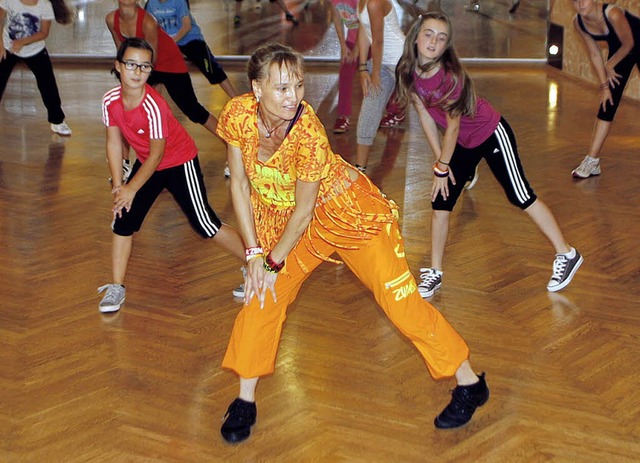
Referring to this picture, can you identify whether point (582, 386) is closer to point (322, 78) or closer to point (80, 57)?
point (322, 78)

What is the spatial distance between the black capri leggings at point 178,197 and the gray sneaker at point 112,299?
10.7 inches

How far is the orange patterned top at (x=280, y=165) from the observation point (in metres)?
3.01

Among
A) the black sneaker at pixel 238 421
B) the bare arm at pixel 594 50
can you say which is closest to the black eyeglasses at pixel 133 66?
the black sneaker at pixel 238 421

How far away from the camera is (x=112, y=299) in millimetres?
4531

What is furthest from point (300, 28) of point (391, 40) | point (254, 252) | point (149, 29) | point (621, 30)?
point (254, 252)

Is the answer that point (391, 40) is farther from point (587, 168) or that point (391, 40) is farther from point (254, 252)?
point (254, 252)

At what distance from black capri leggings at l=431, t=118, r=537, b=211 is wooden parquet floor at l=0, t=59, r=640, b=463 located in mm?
491

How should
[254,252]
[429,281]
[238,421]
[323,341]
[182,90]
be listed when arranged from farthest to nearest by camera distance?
[182,90] < [429,281] < [323,341] < [238,421] < [254,252]

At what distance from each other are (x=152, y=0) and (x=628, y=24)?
3565mm

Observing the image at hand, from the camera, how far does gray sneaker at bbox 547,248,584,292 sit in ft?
15.6

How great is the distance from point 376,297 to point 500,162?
151 centimetres

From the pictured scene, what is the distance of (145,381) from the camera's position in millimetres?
3871

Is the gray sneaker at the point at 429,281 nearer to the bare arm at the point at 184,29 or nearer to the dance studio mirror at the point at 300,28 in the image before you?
the bare arm at the point at 184,29

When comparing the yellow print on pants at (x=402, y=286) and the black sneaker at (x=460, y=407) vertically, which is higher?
the yellow print on pants at (x=402, y=286)
